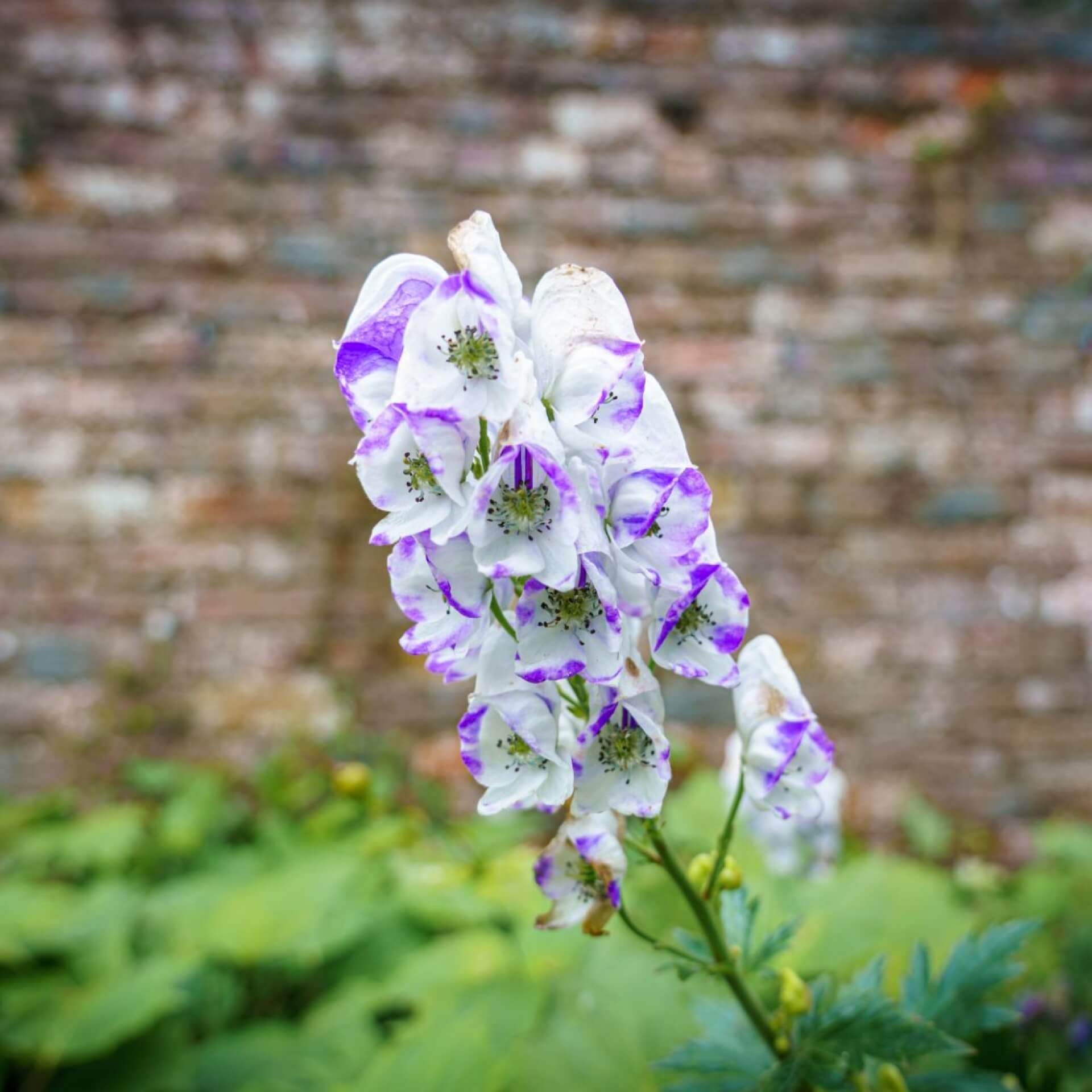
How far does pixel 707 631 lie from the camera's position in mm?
824

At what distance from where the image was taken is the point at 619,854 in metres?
0.82

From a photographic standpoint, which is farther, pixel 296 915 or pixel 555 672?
pixel 296 915

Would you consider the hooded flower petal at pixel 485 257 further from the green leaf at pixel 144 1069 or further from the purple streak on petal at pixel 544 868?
the green leaf at pixel 144 1069

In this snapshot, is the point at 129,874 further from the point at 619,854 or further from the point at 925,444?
the point at 925,444

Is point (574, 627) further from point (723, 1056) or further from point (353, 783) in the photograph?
point (353, 783)

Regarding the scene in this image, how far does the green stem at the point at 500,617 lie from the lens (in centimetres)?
78

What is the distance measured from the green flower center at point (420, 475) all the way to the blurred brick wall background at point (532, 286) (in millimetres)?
2415

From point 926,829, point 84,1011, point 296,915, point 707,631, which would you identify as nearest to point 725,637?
Answer: point 707,631

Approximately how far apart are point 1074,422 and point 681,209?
1.65m

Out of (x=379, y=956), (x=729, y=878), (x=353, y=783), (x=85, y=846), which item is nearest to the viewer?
(x=729, y=878)

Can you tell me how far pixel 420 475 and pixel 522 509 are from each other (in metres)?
0.10

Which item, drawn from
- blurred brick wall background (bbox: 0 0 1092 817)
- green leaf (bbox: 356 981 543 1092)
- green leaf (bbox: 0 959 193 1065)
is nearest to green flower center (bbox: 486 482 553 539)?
green leaf (bbox: 356 981 543 1092)

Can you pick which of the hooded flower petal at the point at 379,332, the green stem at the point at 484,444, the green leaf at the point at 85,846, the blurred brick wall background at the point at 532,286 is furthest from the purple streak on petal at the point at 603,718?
the blurred brick wall background at the point at 532,286

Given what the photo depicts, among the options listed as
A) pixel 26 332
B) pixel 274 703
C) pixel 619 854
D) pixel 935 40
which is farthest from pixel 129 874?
pixel 935 40
